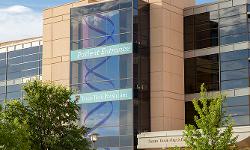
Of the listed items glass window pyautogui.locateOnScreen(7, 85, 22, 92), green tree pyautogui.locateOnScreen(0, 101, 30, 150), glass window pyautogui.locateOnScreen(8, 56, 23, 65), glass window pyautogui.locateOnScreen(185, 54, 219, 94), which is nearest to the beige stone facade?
glass window pyautogui.locateOnScreen(185, 54, 219, 94)

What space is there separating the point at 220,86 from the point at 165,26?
7238 millimetres

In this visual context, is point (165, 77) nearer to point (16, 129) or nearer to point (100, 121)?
point (100, 121)

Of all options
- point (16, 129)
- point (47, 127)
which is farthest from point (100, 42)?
point (16, 129)

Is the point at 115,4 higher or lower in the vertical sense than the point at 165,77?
higher

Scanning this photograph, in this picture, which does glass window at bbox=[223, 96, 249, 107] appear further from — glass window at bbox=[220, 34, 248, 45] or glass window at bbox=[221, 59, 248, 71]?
glass window at bbox=[220, 34, 248, 45]

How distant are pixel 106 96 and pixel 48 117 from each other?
55.5 feet

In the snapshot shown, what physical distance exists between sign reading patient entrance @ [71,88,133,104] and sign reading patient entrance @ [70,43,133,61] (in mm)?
3311

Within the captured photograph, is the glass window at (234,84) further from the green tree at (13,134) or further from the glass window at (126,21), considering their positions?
the green tree at (13,134)

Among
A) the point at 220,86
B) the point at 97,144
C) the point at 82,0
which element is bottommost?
the point at 97,144

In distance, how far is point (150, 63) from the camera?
58.3 meters

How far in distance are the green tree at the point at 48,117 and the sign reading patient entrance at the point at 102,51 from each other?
52.1ft

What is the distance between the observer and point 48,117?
3994 cm

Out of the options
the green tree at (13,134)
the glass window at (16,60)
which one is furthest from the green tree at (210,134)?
the glass window at (16,60)

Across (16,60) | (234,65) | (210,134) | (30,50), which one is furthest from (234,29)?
(16,60)
